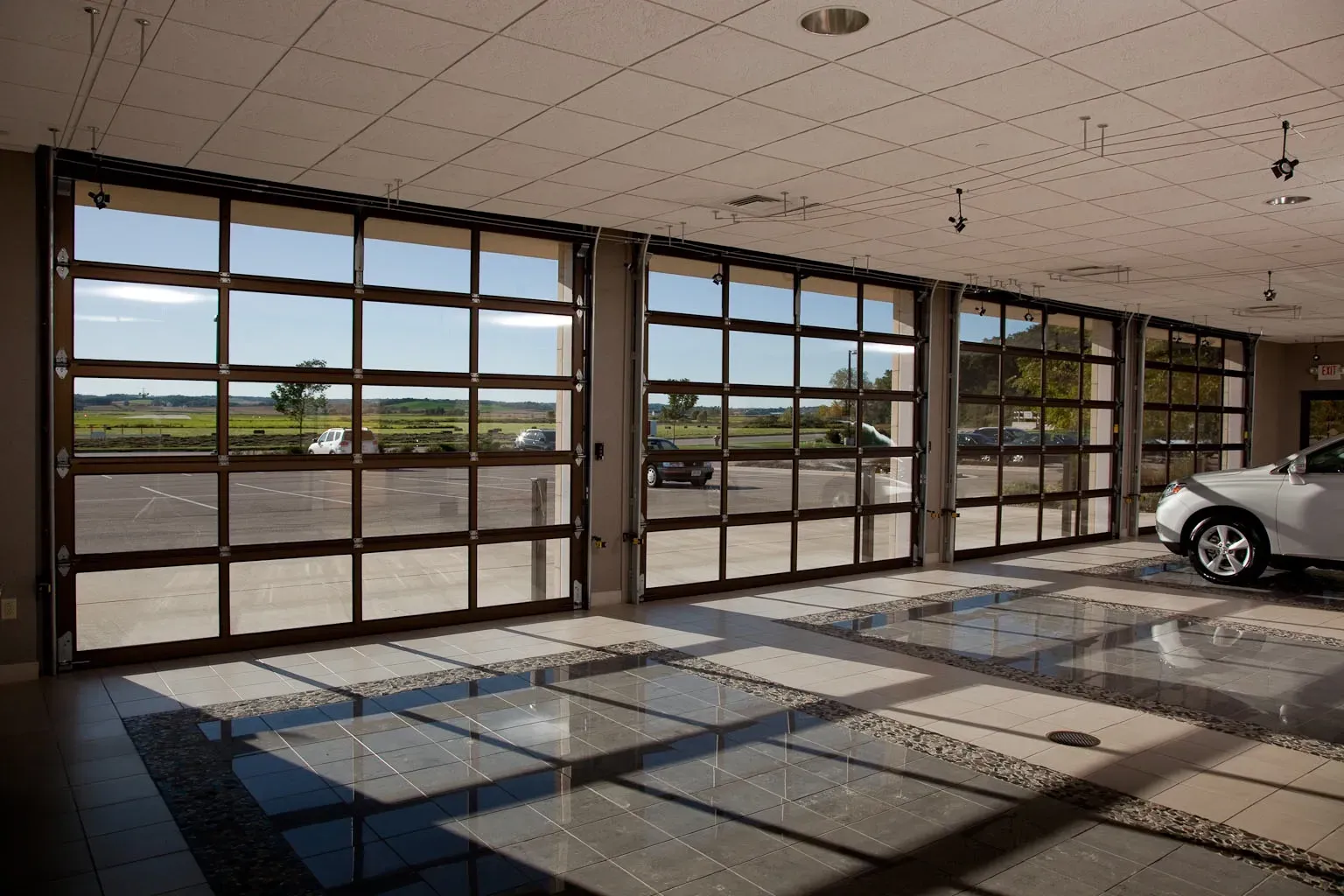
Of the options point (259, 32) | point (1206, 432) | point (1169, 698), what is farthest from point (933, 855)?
point (1206, 432)

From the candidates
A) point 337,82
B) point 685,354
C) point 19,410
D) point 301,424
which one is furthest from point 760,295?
point 19,410

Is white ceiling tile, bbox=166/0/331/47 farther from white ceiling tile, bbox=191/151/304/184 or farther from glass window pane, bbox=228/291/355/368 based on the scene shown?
glass window pane, bbox=228/291/355/368

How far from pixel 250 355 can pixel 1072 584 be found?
25.8ft

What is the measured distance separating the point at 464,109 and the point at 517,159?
911 mm

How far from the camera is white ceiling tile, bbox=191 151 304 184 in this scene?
18.5ft

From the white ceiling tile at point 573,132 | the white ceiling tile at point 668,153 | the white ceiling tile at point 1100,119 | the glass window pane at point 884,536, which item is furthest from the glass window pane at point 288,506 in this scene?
the glass window pane at point 884,536

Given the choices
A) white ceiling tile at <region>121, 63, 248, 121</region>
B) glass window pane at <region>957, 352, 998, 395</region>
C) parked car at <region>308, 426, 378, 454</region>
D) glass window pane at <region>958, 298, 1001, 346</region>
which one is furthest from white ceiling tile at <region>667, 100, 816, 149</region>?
glass window pane at <region>957, 352, 998, 395</region>

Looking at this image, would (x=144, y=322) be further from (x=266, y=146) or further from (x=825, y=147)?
(x=825, y=147)

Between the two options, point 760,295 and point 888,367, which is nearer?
point 760,295

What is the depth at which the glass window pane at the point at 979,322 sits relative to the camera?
10969 mm

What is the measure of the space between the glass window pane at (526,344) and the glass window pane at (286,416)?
3.90ft

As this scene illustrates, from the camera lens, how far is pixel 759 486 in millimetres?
9094

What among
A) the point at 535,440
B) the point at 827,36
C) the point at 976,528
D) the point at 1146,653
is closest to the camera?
the point at 827,36

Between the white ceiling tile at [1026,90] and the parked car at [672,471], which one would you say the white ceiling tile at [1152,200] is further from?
the parked car at [672,471]
